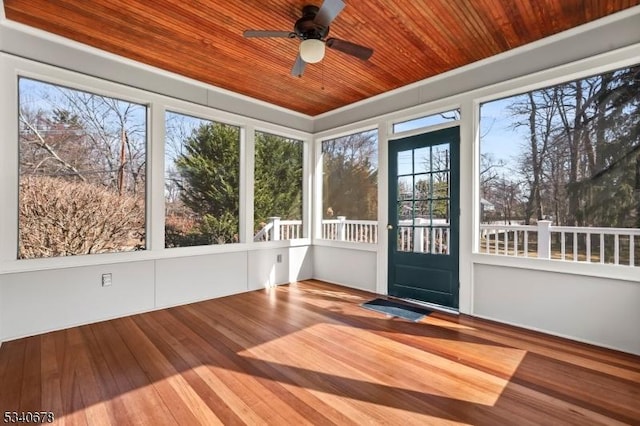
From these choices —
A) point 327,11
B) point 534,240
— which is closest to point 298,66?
point 327,11

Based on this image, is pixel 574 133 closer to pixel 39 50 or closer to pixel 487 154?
pixel 487 154

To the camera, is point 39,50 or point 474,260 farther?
point 474,260

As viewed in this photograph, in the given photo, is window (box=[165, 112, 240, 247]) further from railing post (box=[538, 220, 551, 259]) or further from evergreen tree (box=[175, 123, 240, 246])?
railing post (box=[538, 220, 551, 259])

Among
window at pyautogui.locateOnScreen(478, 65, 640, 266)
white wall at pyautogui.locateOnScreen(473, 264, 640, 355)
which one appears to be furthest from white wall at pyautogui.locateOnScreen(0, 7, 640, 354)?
window at pyautogui.locateOnScreen(478, 65, 640, 266)

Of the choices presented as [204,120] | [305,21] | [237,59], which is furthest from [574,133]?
[204,120]

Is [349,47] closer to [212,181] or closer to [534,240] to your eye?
[212,181]

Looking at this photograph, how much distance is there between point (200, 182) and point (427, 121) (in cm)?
303

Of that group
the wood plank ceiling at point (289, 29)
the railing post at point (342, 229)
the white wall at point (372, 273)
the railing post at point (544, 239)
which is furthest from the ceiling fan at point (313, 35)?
the railing post at point (342, 229)

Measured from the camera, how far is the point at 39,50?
9.58 feet

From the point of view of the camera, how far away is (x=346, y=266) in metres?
4.89

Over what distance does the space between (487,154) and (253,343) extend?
3.17 metres

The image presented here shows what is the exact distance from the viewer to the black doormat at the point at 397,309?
11.6 feet

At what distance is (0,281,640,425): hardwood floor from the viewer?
1.84m

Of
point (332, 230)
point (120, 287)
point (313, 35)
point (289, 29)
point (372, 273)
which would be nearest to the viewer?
point (313, 35)
